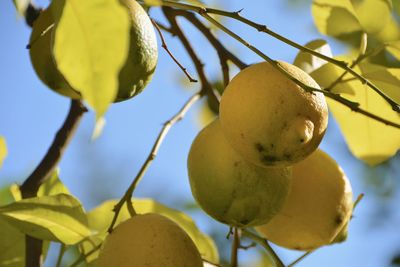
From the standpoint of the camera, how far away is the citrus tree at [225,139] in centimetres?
106

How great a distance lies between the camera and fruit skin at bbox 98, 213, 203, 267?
1.10 m

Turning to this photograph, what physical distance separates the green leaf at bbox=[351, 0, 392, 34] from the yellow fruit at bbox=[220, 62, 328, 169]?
1.35ft

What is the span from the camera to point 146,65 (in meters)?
1.11

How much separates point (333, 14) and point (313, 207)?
396mm

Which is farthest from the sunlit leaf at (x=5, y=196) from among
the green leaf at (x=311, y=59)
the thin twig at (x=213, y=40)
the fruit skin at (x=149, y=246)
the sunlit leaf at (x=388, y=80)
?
the sunlit leaf at (x=388, y=80)

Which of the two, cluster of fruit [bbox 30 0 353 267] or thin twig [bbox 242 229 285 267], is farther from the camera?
thin twig [bbox 242 229 285 267]

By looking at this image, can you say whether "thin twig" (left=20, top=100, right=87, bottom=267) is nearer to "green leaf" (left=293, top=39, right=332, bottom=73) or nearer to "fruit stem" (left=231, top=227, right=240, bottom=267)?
"fruit stem" (left=231, top=227, right=240, bottom=267)

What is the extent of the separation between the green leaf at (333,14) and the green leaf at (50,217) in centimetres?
59

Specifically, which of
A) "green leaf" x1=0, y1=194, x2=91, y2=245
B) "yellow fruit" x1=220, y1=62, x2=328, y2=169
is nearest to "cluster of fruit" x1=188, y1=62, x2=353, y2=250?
"yellow fruit" x1=220, y1=62, x2=328, y2=169

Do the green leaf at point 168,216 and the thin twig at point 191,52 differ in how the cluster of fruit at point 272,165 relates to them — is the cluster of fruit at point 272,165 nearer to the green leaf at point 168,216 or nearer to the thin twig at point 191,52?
the green leaf at point 168,216

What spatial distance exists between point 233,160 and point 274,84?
0.51 feet

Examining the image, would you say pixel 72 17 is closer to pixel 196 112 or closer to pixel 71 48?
pixel 71 48

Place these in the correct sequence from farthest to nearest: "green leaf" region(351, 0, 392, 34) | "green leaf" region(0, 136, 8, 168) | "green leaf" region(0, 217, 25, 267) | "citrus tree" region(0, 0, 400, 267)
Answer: "green leaf" region(351, 0, 392, 34), "green leaf" region(0, 217, 25, 267), "green leaf" region(0, 136, 8, 168), "citrus tree" region(0, 0, 400, 267)

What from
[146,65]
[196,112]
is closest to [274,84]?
[146,65]
